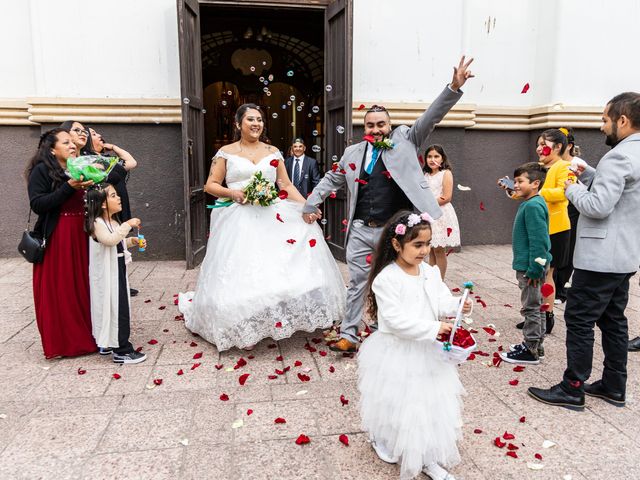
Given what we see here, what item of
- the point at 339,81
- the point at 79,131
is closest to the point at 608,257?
Result: the point at 79,131

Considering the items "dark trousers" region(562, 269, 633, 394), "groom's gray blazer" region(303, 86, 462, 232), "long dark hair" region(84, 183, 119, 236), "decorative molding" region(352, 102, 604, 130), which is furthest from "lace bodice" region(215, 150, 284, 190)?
"decorative molding" region(352, 102, 604, 130)

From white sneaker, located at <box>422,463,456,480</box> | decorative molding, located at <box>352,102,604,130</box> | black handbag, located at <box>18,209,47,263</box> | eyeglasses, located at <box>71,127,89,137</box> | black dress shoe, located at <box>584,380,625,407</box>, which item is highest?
decorative molding, located at <box>352,102,604,130</box>

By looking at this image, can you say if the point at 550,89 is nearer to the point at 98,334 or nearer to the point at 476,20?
the point at 476,20

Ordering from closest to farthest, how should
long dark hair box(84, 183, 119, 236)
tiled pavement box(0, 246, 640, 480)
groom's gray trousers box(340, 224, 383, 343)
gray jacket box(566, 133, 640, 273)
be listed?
tiled pavement box(0, 246, 640, 480)
gray jacket box(566, 133, 640, 273)
long dark hair box(84, 183, 119, 236)
groom's gray trousers box(340, 224, 383, 343)

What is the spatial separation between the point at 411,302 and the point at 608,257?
1505 mm

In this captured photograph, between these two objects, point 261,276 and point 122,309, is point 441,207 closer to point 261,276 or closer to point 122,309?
point 261,276

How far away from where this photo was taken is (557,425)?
3.18 metres

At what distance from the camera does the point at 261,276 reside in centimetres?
433

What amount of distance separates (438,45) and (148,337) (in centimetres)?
670

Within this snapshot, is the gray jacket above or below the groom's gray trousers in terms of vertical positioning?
above

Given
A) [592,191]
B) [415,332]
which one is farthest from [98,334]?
[592,191]

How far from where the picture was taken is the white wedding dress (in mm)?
4238

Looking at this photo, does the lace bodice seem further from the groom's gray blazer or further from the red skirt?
the red skirt

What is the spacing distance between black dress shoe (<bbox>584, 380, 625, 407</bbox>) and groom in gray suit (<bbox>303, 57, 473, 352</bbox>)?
5.43 ft
